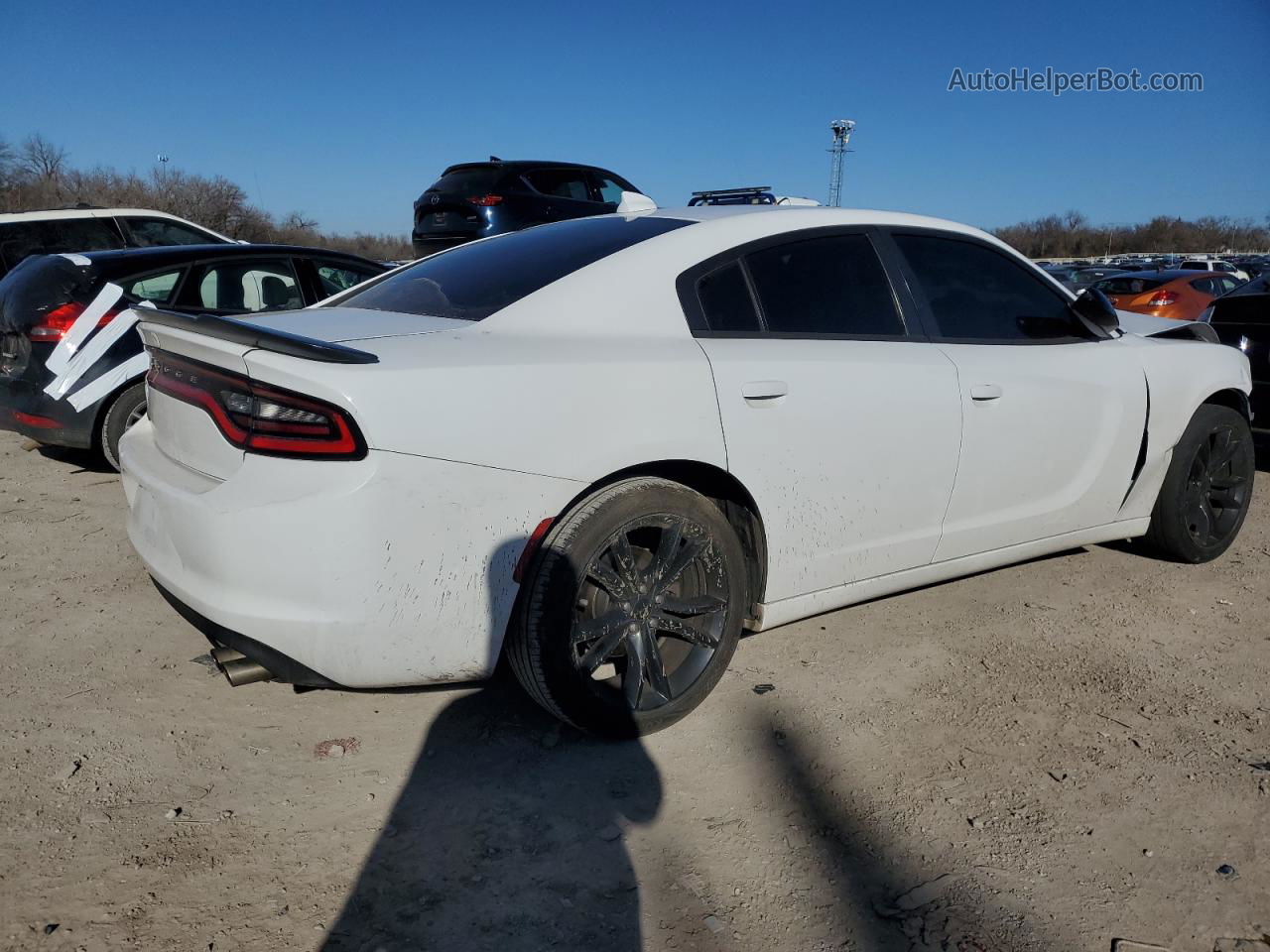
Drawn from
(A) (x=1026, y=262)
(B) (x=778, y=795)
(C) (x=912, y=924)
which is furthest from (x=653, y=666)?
(A) (x=1026, y=262)

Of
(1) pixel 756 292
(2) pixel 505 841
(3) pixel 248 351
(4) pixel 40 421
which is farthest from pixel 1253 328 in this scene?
(4) pixel 40 421

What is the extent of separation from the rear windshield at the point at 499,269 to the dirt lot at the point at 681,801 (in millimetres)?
1284

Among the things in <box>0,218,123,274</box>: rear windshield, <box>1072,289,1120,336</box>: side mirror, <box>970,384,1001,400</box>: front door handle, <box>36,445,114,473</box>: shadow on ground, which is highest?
<box>0,218,123,274</box>: rear windshield

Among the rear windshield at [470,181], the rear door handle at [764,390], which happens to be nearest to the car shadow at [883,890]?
the rear door handle at [764,390]

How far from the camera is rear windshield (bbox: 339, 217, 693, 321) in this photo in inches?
112

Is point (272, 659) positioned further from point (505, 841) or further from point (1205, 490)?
point (1205, 490)

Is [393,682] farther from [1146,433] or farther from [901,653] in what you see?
[1146,433]

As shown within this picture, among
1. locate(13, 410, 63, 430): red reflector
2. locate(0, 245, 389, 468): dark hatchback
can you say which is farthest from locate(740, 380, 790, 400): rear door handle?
locate(13, 410, 63, 430): red reflector

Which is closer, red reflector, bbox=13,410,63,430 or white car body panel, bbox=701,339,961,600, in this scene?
white car body panel, bbox=701,339,961,600

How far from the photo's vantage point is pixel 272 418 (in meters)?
2.22

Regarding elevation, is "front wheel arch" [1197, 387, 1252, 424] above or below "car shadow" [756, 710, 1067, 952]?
above

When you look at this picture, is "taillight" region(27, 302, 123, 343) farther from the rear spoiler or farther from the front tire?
the front tire

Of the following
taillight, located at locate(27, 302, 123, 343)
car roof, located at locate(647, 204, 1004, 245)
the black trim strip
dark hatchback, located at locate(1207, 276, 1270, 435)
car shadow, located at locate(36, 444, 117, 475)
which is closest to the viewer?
the black trim strip

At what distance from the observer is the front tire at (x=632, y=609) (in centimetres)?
247
